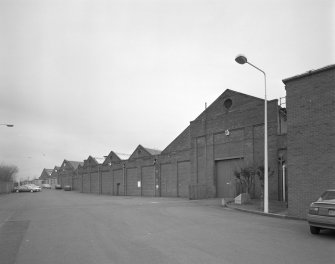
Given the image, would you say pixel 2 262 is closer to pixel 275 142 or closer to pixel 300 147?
pixel 300 147

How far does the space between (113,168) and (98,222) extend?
4488cm

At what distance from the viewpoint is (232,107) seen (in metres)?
32.6

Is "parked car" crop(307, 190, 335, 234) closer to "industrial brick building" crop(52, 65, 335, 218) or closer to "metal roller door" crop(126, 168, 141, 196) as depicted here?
"industrial brick building" crop(52, 65, 335, 218)

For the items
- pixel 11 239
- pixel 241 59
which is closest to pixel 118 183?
pixel 241 59

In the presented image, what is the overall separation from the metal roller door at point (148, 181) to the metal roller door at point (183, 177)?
6.22 m

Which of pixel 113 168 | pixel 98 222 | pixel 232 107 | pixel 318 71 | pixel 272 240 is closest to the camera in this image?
pixel 272 240

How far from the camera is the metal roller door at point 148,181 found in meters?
46.5

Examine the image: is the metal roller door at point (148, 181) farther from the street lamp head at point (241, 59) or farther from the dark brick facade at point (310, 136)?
the dark brick facade at point (310, 136)

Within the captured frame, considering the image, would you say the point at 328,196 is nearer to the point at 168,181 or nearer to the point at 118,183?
the point at 168,181

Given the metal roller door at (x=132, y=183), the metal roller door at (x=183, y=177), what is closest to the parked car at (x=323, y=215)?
the metal roller door at (x=183, y=177)

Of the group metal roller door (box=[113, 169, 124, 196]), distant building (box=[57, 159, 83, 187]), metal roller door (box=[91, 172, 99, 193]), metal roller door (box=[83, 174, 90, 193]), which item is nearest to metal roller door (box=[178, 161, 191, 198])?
metal roller door (box=[113, 169, 124, 196])

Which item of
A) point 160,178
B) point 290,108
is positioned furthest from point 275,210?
point 160,178

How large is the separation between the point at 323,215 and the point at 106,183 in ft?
175

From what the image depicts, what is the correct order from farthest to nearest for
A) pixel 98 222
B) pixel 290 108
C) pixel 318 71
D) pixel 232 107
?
pixel 232 107 → pixel 290 108 → pixel 318 71 → pixel 98 222
